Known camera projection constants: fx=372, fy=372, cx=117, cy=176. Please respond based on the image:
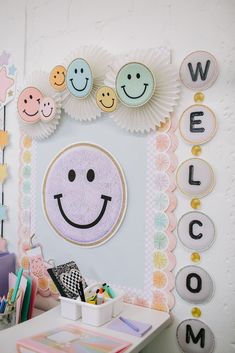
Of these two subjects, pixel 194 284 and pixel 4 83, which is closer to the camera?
pixel 194 284

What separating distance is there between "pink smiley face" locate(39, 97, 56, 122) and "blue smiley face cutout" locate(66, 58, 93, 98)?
0.32 ft

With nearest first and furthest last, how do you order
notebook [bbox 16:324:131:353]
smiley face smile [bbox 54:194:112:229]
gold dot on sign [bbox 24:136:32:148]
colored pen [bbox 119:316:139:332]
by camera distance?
notebook [bbox 16:324:131:353]
colored pen [bbox 119:316:139:332]
smiley face smile [bbox 54:194:112:229]
gold dot on sign [bbox 24:136:32:148]

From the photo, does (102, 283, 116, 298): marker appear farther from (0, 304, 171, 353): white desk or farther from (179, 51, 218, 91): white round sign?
(179, 51, 218, 91): white round sign

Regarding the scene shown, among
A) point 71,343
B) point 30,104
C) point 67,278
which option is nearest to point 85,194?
point 67,278

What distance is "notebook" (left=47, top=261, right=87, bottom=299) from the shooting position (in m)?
1.15

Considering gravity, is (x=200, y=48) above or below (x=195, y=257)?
above

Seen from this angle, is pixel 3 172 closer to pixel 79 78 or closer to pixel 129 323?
pixel 79 78

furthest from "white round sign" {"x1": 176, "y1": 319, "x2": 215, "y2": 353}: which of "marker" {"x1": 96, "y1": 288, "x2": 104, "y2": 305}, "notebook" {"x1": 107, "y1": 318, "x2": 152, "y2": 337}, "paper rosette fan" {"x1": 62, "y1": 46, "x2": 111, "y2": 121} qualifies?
"paper rosette fan" {"x1": 62, "y1": 46, "x2": 111, "y2": 121}

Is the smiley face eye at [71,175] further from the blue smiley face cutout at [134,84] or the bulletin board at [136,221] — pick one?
the blue smiley face cutout at [134,84]

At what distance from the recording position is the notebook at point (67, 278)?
1146 millimetres

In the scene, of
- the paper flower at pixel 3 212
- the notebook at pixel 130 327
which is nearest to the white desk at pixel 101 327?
the notebook at pixel 130 327

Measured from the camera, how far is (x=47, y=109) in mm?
1303

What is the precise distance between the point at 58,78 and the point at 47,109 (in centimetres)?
11

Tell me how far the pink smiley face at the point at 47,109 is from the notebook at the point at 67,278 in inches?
19.9
